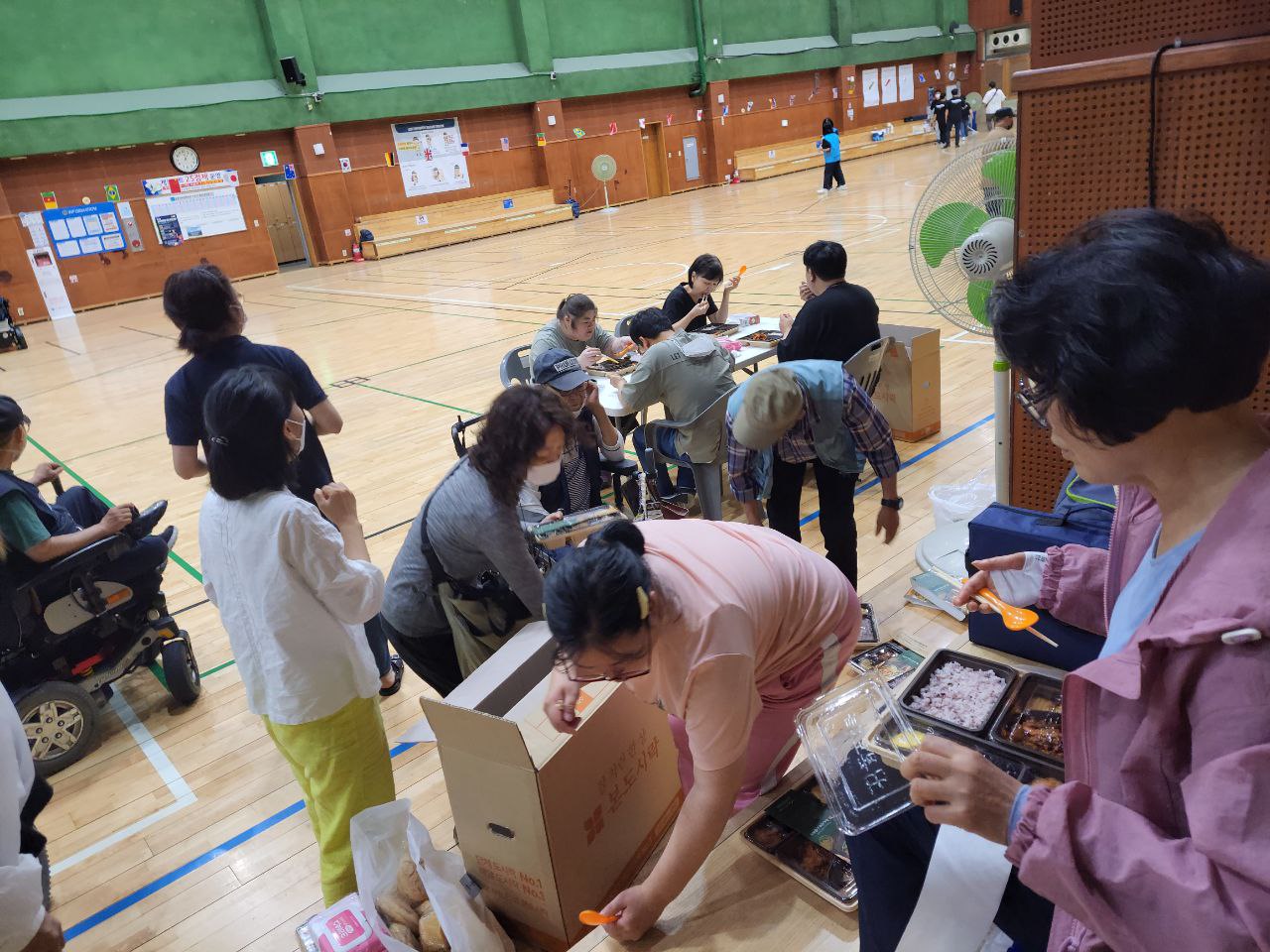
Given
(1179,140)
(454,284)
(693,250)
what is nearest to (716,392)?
(1179,140)

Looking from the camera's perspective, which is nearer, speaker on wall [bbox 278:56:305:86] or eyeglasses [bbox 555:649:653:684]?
eyeglasses [bbox 555:649:653:684]

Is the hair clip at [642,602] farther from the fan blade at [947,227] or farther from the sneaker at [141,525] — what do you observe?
the sneaker at [141,525]

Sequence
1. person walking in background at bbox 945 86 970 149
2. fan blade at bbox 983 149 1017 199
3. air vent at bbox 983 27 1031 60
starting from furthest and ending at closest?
person walking in background at bbox 945 86 970 149 < air vent at bbox 983 27 1031 60 < fan blade at bbox 983 149 1017 199

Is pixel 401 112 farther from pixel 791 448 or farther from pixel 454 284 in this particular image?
pixel 791 448

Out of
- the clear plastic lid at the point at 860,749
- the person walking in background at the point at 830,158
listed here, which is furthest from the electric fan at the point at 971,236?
the person walking in background at the point at 830,158

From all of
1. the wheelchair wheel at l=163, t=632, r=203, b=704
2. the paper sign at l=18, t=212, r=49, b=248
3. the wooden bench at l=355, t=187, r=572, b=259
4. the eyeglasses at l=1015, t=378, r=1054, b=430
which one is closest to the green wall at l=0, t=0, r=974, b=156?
the paper sign at l=18, t=212, r=49, b=248

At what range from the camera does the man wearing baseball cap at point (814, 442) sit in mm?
2984

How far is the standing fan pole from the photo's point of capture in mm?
2789

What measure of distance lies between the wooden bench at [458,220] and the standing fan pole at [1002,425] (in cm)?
1927

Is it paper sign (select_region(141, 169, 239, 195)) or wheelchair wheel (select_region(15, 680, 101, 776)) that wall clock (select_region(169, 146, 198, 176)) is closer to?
paper sign (select_region(141, 169, 239, 195))

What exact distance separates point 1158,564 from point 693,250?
1351 cm

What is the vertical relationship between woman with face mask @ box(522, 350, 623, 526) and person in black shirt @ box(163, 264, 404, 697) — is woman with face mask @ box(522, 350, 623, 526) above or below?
below

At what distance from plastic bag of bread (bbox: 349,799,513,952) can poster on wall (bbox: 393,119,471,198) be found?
2041 centimetres

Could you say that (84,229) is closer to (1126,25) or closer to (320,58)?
(320,58)
